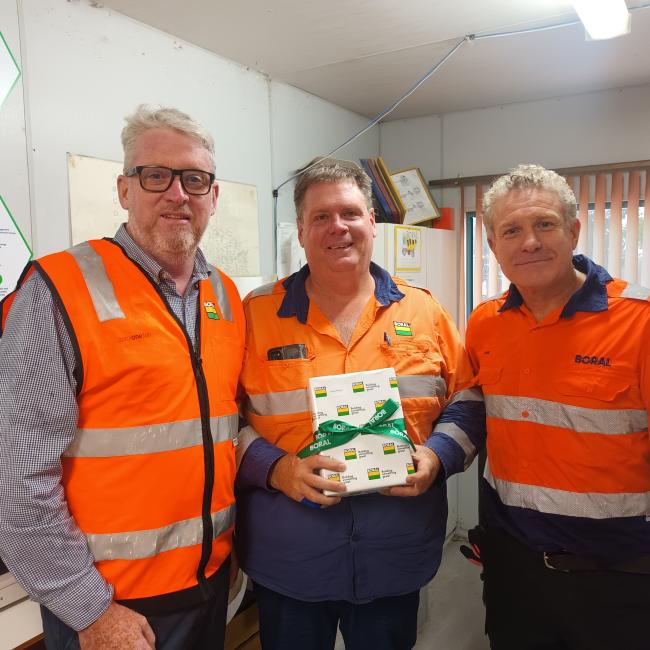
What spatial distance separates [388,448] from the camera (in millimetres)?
1321

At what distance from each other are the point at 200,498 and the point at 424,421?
62 cm

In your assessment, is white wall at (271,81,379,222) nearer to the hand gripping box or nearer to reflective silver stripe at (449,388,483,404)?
reflective silver stripe at (449,388,483,404)

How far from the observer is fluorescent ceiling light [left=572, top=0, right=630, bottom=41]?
1846mm

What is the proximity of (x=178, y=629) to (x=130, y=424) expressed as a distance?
48 cm

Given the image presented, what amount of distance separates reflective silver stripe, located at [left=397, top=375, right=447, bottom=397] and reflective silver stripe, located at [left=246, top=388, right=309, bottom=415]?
25cm

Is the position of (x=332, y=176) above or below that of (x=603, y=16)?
below

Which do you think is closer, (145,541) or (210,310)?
(145,541)

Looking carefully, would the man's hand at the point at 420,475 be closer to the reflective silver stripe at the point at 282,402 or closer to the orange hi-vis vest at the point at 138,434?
the reflective silver stripe at the point at 282,402

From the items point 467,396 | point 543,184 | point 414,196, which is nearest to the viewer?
point 543,184

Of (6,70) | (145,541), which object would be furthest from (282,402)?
(6,70)

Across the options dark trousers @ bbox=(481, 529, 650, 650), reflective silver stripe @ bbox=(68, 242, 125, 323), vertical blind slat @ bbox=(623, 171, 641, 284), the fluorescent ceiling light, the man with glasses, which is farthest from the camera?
vertical blind slat @ bbox=(623, 171, 641, 284)

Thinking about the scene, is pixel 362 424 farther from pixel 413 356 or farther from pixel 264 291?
pixel 264 291

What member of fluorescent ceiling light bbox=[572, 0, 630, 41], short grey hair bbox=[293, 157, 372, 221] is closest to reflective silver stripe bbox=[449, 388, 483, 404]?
short grey hair bbox=[293, 157, 372, 221]

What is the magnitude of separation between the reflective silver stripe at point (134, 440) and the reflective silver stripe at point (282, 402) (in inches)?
9.9
